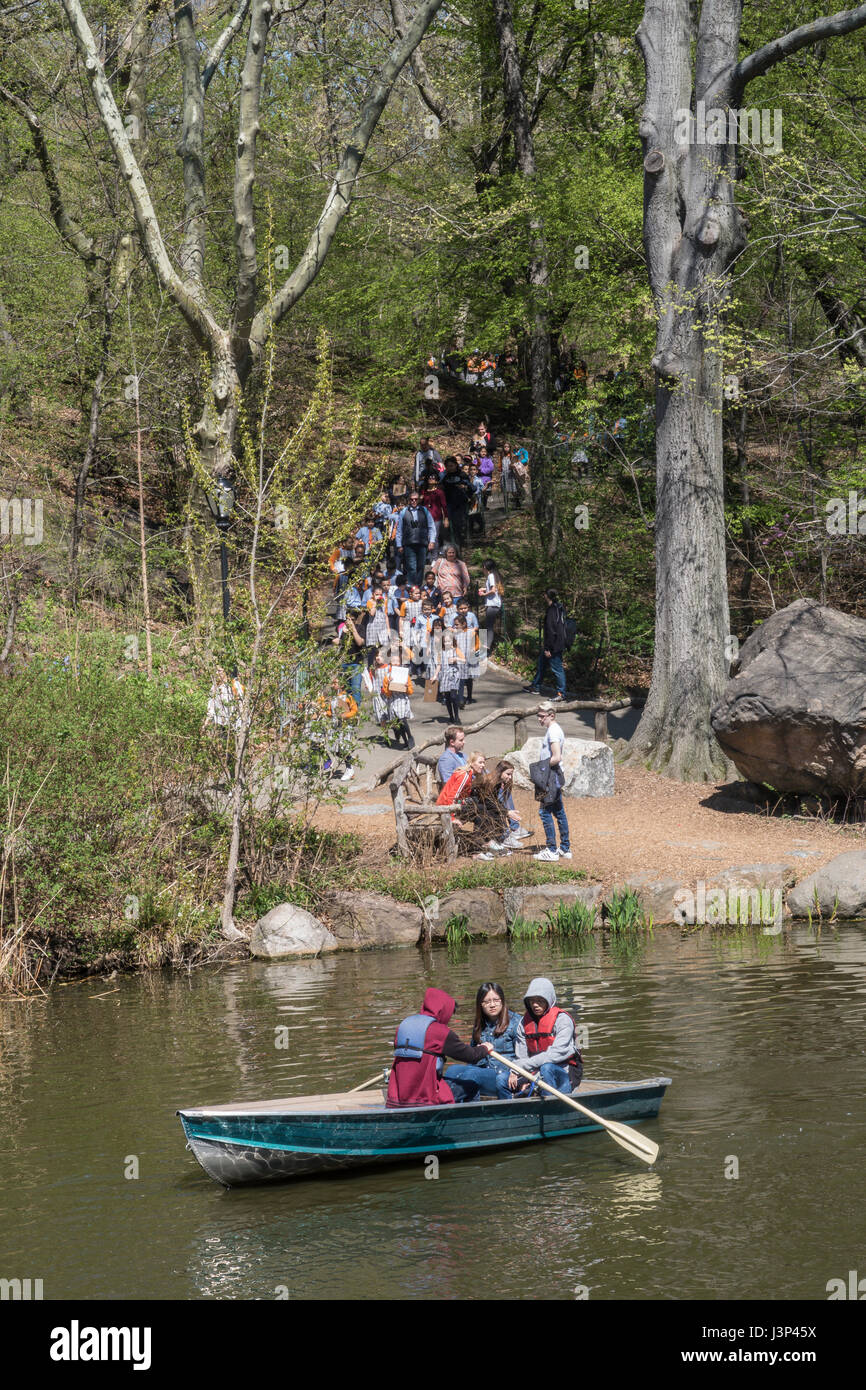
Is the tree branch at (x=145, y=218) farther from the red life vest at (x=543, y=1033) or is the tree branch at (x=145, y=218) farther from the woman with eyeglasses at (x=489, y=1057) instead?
the red life vest at (x=543, y=1033)

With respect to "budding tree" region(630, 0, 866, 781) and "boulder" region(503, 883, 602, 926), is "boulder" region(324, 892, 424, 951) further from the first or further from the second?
"budding tree" region(630, 0, 866, 781)

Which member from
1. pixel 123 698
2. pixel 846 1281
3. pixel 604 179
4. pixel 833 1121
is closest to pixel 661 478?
pixel 604 179

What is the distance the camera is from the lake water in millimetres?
7039

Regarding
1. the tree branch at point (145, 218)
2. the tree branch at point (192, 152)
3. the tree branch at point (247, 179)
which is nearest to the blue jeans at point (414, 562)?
the tree branch at point (247, 179)

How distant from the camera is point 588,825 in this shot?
17.9 metres

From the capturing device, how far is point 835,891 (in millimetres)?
15172

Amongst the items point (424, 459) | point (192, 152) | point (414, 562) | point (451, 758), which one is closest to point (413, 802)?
point (451, 758)

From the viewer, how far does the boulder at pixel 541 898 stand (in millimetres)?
15375

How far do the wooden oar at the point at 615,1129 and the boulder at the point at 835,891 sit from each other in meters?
6.55

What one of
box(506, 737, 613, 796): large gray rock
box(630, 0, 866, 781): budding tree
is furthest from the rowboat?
box(630, 0, 866, 781): budding tree

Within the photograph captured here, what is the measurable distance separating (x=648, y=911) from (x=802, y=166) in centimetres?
939

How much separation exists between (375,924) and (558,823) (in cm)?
267

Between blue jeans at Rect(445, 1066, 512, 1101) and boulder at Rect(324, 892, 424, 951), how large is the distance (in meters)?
5.87
